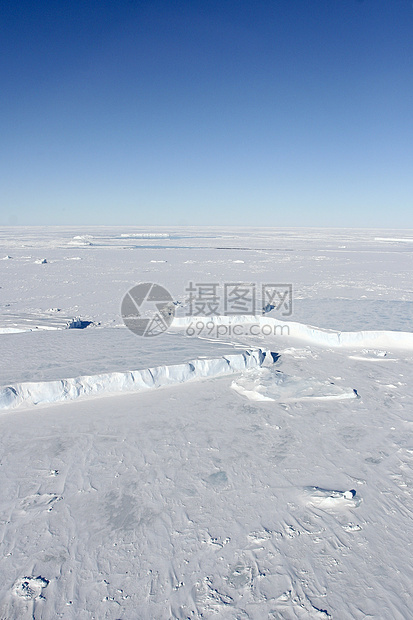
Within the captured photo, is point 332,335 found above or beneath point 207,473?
above

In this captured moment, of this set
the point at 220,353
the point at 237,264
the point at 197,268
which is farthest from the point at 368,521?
the point at 237,264

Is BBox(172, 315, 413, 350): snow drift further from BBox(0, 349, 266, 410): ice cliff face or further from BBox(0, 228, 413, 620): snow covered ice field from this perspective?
BBox(0, 349, 266, 410): ice cliff face

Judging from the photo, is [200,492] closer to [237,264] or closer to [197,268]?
[197,268]

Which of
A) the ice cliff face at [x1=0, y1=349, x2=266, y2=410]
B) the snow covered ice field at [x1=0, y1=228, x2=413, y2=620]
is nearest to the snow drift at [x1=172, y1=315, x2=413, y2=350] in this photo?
the snow covered ice field at [x1=0, y1=228, x2=413, y2=620]

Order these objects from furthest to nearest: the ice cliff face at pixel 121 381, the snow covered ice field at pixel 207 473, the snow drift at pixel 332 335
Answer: the snow drift at pixel 332 335, the ice cliff face at pixel 121 381, the snow covered ice field at pixel 207 473

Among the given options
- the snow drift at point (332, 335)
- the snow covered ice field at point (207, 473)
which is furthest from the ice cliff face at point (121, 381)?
the snow drift at point (332, 335)

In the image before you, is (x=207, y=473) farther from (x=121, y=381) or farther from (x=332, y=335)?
(x=332, y=335)

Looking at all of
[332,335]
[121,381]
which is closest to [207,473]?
[121,381]

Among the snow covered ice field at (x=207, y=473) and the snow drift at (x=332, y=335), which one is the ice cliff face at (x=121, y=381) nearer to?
the snow covered ice field at (x=207, y=473)
